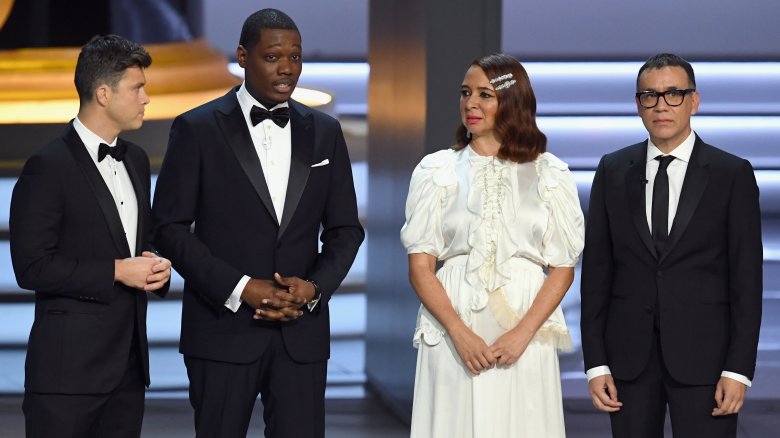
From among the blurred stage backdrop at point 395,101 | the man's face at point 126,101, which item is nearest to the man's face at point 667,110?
the man's face at point 126,101

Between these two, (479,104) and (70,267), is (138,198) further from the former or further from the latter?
(479,104)

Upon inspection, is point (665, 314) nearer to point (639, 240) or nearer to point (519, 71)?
point (639, 240)

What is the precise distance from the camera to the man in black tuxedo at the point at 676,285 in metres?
3.16

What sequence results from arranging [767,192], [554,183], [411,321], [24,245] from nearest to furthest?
[24,245] → [554,183] → [411,321] → [767,192]

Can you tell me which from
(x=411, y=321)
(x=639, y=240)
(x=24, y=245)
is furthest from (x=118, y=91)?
(x=411, y=321)

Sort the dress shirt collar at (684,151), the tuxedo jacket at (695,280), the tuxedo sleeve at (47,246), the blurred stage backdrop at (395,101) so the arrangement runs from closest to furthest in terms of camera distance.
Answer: the tuxedo sleeve at (47,246), the tuxedo jacket at (695,280), the dress shirt collar at (684,151), the blurred stage backdrop at (395,101)

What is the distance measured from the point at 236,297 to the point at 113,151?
49 cm

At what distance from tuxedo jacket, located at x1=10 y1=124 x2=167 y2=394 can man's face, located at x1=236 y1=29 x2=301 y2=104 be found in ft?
1.59

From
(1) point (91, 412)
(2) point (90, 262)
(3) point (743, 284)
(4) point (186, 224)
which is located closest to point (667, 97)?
(3) point (743, 284)

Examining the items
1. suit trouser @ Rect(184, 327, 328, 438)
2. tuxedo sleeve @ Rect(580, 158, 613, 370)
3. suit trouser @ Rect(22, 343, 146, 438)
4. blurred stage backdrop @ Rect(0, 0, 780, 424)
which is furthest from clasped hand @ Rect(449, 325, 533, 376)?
blurred stage backdrop @ Rect(0, 0, 780, 424)

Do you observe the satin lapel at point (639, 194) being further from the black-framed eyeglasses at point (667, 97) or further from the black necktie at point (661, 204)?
the black-framed eyeglasses at point (667, 97)

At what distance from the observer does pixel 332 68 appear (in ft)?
20.2

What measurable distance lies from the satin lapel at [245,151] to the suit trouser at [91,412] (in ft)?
1.71

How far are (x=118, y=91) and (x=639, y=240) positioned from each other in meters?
1.41
